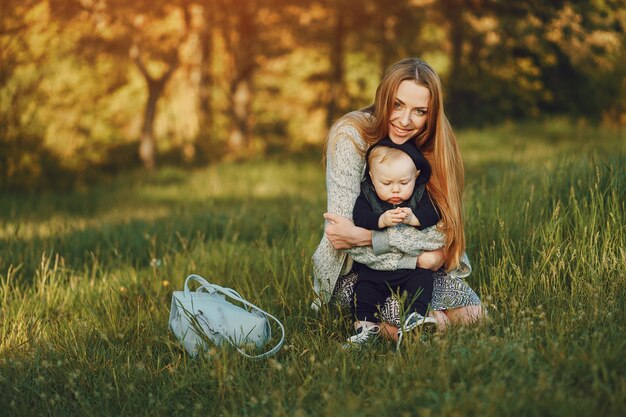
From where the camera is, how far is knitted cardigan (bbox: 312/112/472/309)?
146 inches

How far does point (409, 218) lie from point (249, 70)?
12083 mm

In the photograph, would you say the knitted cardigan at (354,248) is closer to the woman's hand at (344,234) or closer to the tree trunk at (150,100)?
the woman's hand at (344,234)

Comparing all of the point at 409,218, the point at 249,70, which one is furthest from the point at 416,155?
the point at 249,70

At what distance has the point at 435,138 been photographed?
385 centimetres

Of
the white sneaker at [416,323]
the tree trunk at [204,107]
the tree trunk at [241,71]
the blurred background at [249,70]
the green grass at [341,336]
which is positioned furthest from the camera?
the tree trunk at [204,107]

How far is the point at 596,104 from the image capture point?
17797 mm

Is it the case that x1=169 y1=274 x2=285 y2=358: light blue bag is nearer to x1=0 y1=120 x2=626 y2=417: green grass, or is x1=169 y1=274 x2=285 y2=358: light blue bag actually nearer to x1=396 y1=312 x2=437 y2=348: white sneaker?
x1=0 y1=120 x2=626 y2=417: green grass

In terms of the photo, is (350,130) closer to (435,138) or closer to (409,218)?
(435,138)

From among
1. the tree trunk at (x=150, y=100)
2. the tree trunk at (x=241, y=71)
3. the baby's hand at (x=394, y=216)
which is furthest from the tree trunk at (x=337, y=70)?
the baby's hand at (x=394, y=216)

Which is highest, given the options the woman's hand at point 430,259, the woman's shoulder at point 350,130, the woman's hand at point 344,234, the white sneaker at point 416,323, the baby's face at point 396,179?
the woman's shoulder at point 350,130

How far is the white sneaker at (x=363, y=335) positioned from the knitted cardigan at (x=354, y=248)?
0.31m

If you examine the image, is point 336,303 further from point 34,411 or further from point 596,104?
point 596,104

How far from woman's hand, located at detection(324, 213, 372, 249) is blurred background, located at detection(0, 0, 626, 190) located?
8.63 m

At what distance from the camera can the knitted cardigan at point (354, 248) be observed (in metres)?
3.72
